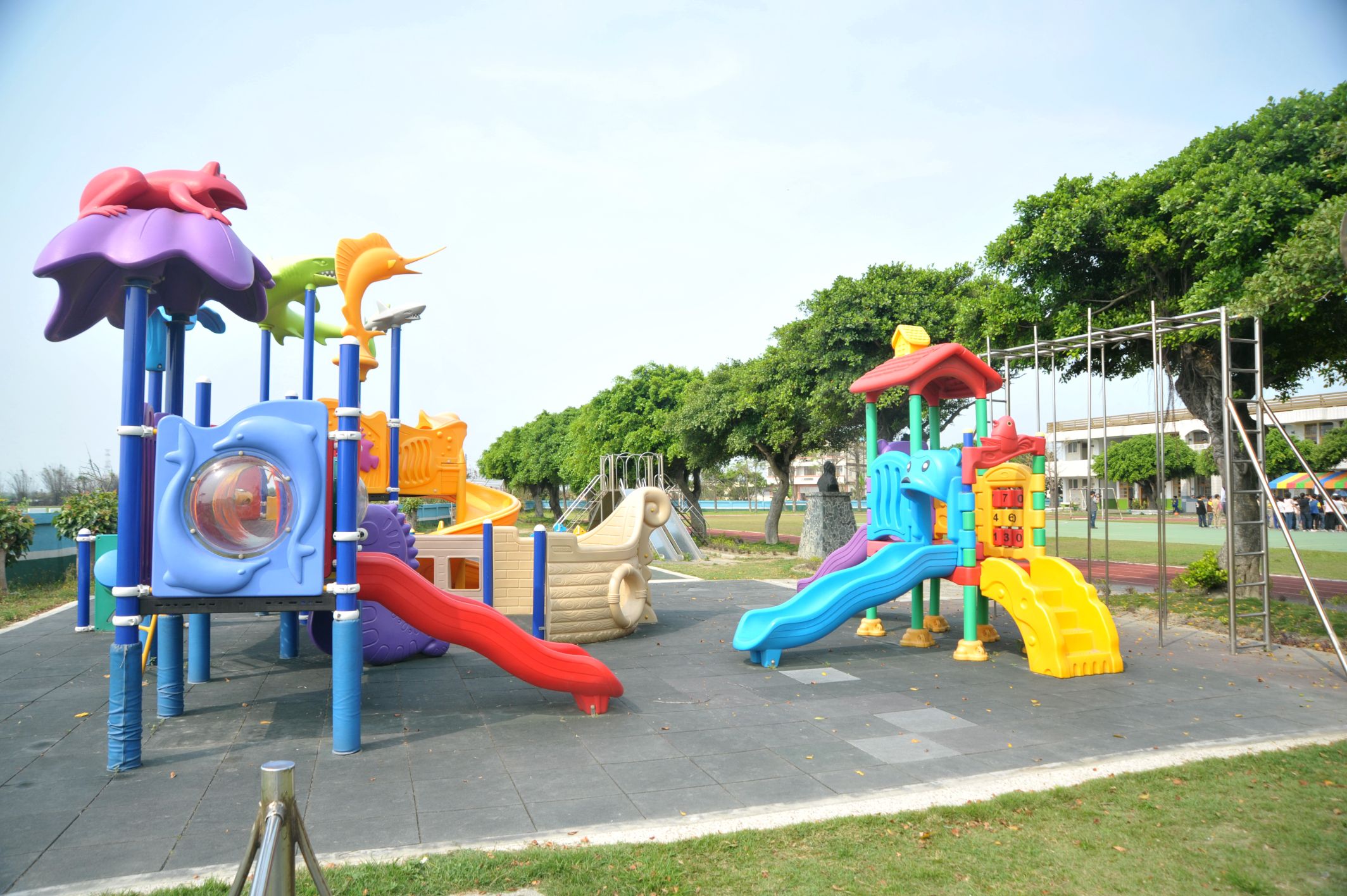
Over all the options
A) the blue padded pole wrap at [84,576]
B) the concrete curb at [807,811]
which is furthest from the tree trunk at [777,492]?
the concrete curb at [807,811]

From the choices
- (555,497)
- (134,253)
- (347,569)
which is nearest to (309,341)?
(134,253)

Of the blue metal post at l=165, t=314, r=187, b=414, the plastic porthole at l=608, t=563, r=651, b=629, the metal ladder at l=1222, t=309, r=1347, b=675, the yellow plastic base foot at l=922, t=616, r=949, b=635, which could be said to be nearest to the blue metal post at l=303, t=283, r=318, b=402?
the blue metal post at l=165, t=314, r=187, b=414

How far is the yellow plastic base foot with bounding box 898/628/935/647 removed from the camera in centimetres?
1059

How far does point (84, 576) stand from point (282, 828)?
1053 centimetres

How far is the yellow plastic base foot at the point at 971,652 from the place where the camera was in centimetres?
959

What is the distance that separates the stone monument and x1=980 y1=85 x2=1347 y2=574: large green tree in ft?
31.8

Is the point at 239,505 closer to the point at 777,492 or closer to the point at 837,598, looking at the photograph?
the point at 837,598

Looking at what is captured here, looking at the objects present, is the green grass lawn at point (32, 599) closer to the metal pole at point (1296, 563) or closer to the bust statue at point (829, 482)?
the metal pole at point (1296, 563)

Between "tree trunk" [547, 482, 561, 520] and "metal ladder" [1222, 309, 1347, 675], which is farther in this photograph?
"tree trunk" [547, 482, 561, 520]

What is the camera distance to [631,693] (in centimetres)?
810

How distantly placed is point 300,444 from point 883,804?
15.9 feet

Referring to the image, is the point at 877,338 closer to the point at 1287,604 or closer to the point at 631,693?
the point at 1287,604

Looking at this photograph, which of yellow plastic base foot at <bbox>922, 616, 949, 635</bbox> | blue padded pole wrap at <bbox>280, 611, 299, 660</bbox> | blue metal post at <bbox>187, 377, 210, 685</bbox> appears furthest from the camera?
yellow plastic base foot at <bbox>922, 616, 949, 635</bbox>

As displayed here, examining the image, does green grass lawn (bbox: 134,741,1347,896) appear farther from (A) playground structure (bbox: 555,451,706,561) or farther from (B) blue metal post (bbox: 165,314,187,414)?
(A) playground structure (bbox: 555,451,706,561)
